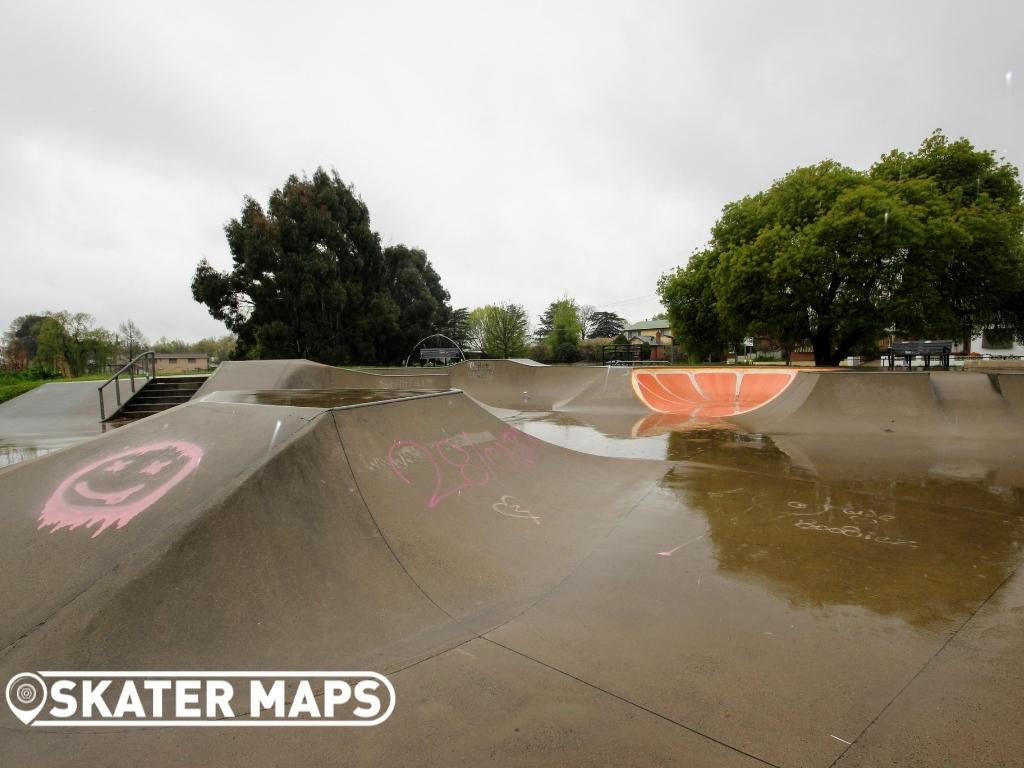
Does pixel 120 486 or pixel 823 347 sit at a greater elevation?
pixel 823 347

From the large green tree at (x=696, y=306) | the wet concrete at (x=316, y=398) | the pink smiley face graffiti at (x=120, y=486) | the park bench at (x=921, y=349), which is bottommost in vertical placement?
the pink smiley face graffiti at (x=120, y=486)

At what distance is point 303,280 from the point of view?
28188 millimetres

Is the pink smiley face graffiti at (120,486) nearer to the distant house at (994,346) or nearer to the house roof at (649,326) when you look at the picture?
the distant house at (994,346)

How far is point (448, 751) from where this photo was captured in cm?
192

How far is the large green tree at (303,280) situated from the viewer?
2791 cm

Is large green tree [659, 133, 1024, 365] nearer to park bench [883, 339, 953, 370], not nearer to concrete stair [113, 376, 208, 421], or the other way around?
park bench [883, 339, 953, 370]

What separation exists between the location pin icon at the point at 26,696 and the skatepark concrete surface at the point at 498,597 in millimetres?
62

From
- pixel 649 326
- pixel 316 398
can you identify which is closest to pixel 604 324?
pixel 649 326

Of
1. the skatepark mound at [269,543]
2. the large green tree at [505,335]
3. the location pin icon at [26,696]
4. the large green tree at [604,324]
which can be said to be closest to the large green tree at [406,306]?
the large green tree at [505,335]

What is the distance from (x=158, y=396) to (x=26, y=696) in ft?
41.4

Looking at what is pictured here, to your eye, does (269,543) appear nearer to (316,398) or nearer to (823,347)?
(316,398)

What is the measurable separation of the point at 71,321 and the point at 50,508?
51.0 m

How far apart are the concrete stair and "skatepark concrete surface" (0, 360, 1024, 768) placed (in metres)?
8.53

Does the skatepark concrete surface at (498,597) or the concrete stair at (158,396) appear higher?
the concrete stair at (158,396)
